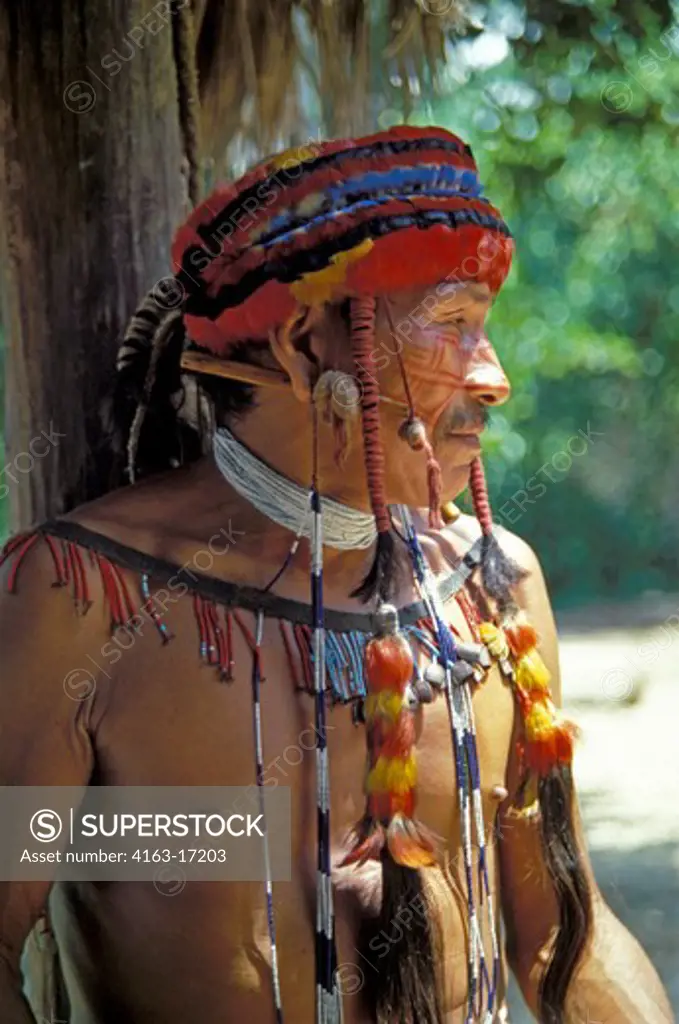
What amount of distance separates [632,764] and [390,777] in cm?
790

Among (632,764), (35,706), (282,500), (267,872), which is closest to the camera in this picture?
(35,706)

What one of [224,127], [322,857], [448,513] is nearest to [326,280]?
[448,513]

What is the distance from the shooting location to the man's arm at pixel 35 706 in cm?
172

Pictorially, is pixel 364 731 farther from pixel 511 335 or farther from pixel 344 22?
pixel 511 335

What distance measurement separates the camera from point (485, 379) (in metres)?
1.86

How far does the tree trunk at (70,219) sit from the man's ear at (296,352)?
0.48 metres

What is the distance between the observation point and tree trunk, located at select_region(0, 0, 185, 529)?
223 cm

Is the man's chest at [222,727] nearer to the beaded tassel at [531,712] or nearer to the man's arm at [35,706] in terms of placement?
the man's arm at [35,706]

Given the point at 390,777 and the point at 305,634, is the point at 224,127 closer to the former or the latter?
the point at 305,634

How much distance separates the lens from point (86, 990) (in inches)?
74.6

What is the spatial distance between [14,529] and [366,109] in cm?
103

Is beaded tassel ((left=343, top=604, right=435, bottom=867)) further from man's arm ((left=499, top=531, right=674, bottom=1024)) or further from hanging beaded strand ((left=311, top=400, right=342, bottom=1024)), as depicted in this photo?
man's arm ((left=499, top=531, right=674, bottom=1024))

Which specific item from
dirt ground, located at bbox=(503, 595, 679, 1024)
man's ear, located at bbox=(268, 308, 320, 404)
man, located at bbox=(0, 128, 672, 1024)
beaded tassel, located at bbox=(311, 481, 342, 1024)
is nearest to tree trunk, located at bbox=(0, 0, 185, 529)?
man, located at bbox=(0, 128, 672, 1024)

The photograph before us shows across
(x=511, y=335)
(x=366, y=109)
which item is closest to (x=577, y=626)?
(x=511, y=335)
